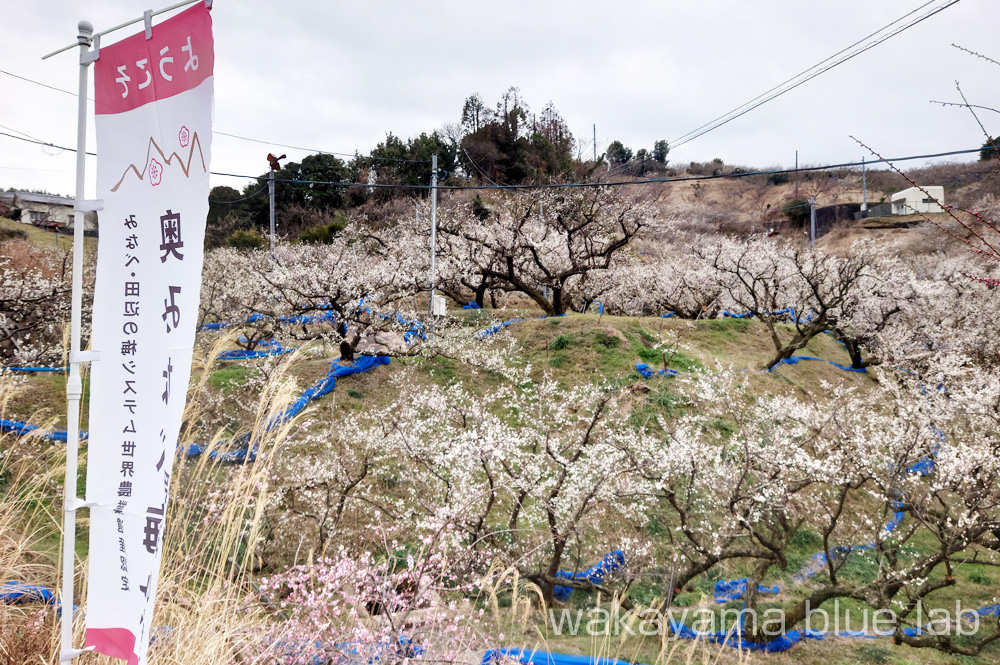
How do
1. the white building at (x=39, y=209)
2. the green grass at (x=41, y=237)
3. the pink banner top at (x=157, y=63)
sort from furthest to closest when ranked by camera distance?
the white building at (x=39, y=209) < the green grass at (x=41, y=237) < the pink banner top at (x=157, y=63)

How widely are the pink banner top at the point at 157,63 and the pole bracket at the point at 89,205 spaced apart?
0.35 meters

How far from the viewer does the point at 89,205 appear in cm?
203

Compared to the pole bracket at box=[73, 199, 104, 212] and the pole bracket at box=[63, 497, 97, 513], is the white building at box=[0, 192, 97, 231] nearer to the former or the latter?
the pole bracket at box=[73, 199, 104, 212]

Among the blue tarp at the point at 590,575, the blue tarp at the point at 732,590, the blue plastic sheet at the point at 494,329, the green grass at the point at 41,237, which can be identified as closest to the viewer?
the blue tarp at the point at 590,575

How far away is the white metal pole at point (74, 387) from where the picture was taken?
1.82m

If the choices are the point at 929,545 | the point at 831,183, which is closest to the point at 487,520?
the point at 929,545

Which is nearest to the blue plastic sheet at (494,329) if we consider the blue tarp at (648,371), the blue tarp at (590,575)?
the blue tarp at (648,371)

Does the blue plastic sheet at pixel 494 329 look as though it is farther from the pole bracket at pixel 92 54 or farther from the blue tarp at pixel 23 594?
→ the pole bracket at pixel 92 54

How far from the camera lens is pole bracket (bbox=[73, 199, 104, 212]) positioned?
200cm

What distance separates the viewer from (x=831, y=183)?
4012cm

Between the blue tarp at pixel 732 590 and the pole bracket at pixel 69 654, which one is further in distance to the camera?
the blue tarp at pixel 732 590

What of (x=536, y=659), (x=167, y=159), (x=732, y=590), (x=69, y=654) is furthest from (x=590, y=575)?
(x=167, y=159)

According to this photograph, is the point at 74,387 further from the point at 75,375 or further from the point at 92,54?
the point at 92,54

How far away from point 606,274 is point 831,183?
31.2 meters
